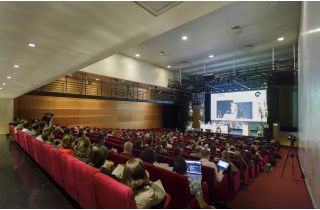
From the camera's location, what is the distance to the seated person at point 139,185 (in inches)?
70.9

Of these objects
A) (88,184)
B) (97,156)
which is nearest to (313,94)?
(97,156)

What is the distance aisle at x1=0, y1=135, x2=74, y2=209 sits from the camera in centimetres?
289

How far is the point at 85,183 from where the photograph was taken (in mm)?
2277

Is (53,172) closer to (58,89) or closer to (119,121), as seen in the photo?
(58,89)

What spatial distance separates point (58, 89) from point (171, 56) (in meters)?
7.17

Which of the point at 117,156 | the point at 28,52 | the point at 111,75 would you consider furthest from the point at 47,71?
the point at 111,75

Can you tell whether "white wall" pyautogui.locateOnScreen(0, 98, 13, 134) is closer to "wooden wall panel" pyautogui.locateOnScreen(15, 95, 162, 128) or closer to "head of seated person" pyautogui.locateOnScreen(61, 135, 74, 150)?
"wooden wall panel" pyautogui.locateOnScreen(15, 95, 162, 128)

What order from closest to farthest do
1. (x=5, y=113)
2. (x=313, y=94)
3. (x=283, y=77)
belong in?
(x=313, y=94) < (x=283, y=77) < (x=5, y=113)

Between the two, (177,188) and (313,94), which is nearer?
(177,188)

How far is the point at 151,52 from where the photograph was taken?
34.2ft

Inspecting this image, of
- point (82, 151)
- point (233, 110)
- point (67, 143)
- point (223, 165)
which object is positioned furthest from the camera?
point (233, 110)

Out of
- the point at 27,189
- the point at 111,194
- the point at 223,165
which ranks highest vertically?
the point at 111,194

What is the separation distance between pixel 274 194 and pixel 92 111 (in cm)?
1139

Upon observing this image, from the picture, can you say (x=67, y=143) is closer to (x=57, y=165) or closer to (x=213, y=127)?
(x=57, y=165)
